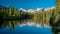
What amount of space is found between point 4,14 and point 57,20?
1.10 metres

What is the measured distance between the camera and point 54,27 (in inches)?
118

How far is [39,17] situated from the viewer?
3064mm

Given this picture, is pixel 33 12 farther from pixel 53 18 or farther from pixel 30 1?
pixel 53 18

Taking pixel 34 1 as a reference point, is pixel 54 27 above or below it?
below

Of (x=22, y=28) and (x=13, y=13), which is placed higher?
(x=13, y=13)

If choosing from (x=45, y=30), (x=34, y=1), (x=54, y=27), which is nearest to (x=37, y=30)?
(x=45, y=30)

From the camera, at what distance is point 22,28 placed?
3.08 meters

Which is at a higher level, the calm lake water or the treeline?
the treeline

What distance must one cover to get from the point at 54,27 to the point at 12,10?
0.93 m

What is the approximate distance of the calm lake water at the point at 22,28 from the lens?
3.03 meters

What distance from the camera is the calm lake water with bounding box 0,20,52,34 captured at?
119 inches

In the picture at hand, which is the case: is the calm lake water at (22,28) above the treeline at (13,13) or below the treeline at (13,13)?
below

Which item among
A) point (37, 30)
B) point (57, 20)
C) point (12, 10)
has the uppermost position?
point (12, 10)

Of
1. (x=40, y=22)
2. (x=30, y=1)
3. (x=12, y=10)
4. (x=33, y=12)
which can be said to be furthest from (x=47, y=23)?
(x=12, y=10)
